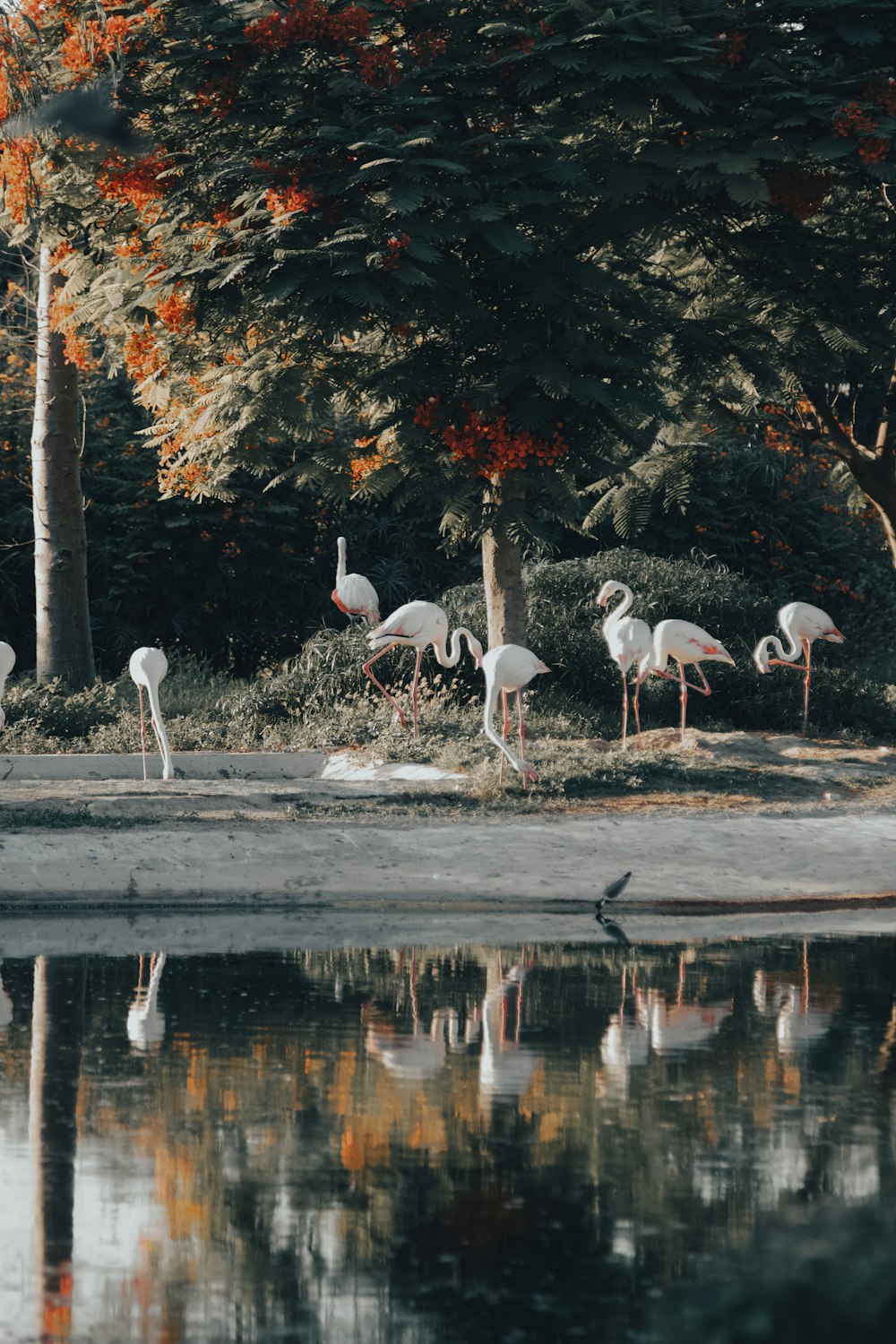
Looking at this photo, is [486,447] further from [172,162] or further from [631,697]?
[631,697]

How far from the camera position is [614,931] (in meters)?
8.77

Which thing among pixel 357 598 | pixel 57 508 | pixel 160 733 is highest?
pixel 57 508

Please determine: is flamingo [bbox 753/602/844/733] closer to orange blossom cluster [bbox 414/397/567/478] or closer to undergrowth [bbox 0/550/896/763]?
undergrowth [bbox 0/550/896/763]

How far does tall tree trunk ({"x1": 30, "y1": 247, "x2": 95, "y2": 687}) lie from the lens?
16.9m

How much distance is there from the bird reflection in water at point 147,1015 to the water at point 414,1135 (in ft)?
0.05

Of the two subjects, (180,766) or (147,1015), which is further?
(180,766)

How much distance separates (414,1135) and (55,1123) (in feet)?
3.60

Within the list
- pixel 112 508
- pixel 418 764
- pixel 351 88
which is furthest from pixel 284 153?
pixel 112 508

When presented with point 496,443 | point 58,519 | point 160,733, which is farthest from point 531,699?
point 58,519

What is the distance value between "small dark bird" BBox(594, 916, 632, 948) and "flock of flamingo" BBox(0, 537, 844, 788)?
296 centimetres

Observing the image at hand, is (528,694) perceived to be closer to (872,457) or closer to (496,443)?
(872,457)

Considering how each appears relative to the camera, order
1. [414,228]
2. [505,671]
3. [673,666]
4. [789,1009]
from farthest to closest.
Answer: [673,666] → [505,671] → [414,228] → [789,1009]

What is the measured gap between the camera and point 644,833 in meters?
10.5

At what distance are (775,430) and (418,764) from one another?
21.6 ft
